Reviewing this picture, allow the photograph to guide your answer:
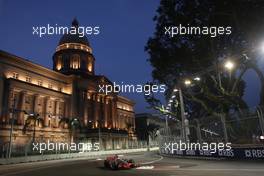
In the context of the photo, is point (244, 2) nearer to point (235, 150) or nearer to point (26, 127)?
point (235, 150)

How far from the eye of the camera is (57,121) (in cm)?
7662

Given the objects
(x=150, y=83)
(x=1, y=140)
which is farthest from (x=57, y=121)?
(x=150, y=83)

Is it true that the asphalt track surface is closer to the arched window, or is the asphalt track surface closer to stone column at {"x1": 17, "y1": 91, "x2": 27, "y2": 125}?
stone column at {"x1": 17, "y1": 91, "x2": 27, "y2": 125}

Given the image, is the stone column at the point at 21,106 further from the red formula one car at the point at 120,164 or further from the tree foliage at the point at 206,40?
the red formula one car at the point at 120,164

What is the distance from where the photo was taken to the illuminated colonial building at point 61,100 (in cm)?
6275

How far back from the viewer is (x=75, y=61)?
336ft

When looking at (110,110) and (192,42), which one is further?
(110,110)

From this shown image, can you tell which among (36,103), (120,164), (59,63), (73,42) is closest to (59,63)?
(59,63)

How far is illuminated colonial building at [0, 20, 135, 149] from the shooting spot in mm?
62750

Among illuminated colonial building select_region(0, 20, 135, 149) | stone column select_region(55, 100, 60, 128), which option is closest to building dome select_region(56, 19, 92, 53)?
illuminated colonial building select_region(0, 20, 135, 149)

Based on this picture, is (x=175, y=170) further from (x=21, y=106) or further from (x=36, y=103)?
(x=36, y=103)

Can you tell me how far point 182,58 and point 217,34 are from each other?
15.4 ft

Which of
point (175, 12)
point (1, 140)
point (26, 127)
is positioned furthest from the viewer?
point (26, 127)

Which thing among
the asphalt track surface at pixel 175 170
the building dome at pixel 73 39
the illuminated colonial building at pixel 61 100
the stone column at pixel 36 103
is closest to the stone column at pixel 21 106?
the illuminated colonial building at pixel 61 100
